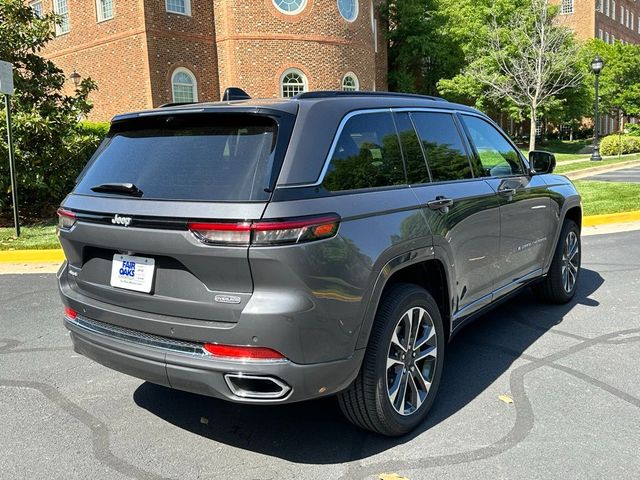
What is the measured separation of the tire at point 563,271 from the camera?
17.3 feet

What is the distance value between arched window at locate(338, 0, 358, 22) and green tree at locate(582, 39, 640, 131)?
25.3 m

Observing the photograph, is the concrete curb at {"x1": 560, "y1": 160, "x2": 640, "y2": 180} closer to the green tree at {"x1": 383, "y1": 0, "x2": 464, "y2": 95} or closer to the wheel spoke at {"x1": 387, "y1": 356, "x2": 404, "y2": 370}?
the green tree at {"x1": 383, "y1": 0, "x2": 464, "y2": 95}

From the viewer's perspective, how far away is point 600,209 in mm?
10820

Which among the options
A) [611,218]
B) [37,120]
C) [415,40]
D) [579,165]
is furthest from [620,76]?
[37,120]

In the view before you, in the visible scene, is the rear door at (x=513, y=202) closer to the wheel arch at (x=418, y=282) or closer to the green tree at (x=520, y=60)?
the wheel arch at (x=418, y=282)

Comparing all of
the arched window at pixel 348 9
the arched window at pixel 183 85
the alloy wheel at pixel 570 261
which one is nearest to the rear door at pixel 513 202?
the alloy wheel at pixel 570 261

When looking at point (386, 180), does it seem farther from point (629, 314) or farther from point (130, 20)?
point (130, 20)

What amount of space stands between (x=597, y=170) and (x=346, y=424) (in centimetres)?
2026

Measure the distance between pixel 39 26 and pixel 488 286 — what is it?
11712mm

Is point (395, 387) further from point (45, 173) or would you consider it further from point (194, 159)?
point (45, 173)

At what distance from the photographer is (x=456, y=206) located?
3631 millimetres

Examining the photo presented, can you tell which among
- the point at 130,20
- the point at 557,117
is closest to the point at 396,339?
the point at 130,20

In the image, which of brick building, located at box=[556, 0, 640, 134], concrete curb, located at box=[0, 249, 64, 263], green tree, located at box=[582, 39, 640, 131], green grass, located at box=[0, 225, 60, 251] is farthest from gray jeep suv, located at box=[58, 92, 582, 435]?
brick building, located at box=[556, 0, 640, 134]

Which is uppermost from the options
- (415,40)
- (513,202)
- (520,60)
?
(415,40)
